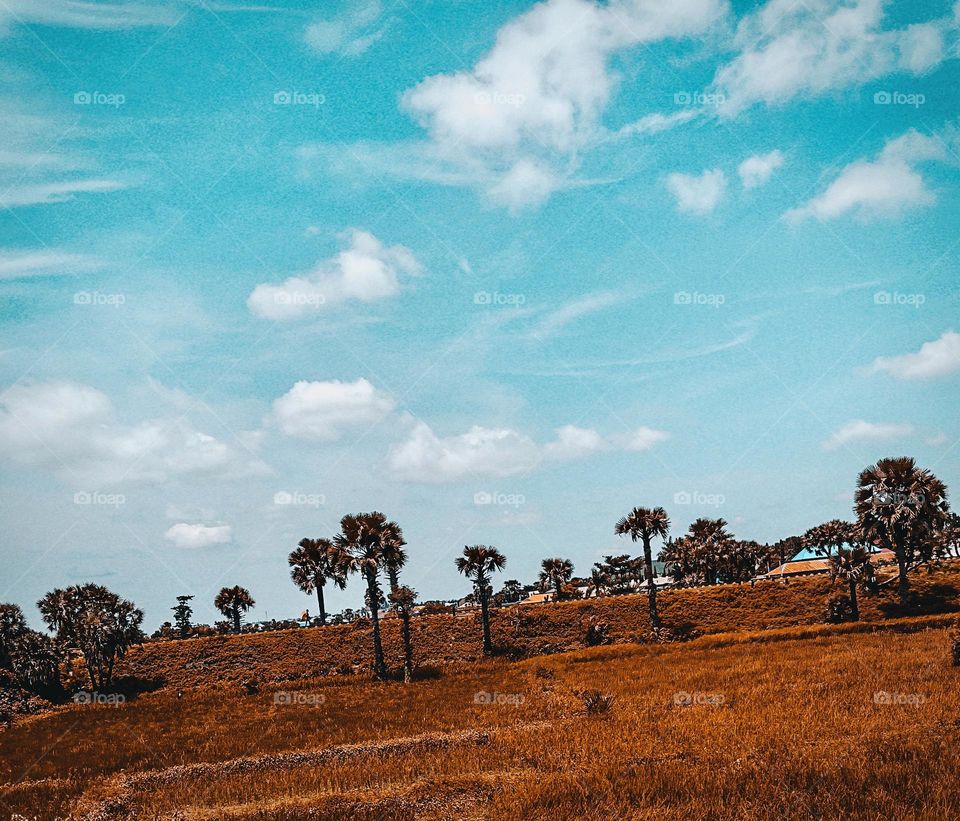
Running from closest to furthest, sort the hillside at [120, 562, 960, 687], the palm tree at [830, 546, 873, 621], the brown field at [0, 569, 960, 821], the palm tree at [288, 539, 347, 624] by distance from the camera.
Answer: the brown field at [0, 569, 960, 821] → the palm tree at [830, 546, 873, 621] → the hillside at [120, 562, 960, 687] → the palm tree at [288, 539, 347, 624]

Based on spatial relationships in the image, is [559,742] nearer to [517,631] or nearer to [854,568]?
[854,568]

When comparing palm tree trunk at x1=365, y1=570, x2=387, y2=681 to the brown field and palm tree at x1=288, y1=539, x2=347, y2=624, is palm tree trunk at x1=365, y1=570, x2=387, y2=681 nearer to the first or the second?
the brown field

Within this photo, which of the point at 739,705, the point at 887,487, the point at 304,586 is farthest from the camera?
the point at 304,586

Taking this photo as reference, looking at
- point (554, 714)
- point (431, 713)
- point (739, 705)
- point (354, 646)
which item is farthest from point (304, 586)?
point (739, 705)

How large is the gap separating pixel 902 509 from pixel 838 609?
983 centimetres

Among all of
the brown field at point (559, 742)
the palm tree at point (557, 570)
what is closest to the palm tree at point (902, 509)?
the brown field at point (559, 742)

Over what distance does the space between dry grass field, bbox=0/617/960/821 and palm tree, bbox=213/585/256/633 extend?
45396 mm

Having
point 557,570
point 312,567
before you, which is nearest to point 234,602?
point 312,567

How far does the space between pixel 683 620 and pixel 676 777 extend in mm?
53544

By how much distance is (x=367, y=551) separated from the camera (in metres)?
56.5

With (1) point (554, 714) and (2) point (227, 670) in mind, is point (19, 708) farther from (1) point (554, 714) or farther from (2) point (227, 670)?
(1) point (554, 714)

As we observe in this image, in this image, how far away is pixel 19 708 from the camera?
52219mm

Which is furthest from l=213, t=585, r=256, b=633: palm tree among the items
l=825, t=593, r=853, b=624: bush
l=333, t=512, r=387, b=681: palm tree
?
l=825, t=593, r=853, b=624: bush

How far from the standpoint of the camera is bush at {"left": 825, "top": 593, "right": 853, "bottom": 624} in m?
57.4
